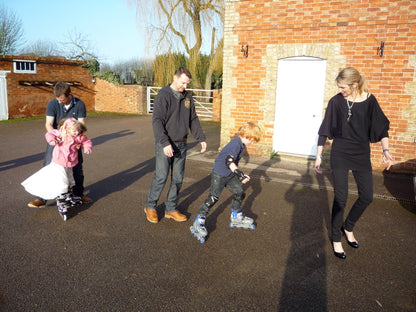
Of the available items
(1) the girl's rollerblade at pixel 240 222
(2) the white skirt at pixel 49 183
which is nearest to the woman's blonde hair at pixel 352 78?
(1) the girl's rollerblade at pixel 240 222

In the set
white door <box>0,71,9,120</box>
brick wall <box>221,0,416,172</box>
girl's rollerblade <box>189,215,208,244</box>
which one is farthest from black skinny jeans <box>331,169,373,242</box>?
white door <box>0,71,9,120</box>

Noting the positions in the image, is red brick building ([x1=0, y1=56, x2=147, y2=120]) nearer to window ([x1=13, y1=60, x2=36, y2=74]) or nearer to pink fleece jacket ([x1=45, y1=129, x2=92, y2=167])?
window ([x1=13, y1=60, x2=36, y2=74])

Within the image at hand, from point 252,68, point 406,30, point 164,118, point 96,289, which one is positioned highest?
point 406,30

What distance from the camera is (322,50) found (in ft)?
26.5

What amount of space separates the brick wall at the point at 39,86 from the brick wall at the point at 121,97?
2.50ft

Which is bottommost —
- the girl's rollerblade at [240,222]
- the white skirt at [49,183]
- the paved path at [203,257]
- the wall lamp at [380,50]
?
the paved path at [203,257]

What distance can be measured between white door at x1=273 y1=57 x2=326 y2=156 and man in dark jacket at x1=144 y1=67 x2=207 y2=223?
4.50 metres

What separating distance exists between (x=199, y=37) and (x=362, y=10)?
13754 millimetres

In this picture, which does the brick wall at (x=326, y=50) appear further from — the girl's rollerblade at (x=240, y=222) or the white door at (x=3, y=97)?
the white door at (x=3, y=97)

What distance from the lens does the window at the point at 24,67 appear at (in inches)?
725

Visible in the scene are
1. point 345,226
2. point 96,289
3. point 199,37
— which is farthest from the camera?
point 199,37

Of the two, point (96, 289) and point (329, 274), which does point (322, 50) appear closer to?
point (329, 274)

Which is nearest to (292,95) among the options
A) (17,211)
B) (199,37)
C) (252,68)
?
(252,68)

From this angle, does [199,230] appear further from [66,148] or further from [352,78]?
[352,78]
